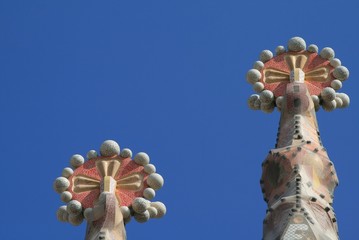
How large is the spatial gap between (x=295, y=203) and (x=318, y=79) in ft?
8.95

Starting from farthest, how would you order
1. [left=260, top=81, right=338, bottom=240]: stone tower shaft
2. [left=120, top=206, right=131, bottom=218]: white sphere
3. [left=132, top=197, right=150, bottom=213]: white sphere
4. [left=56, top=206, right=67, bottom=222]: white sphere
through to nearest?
1. [left=56, top=206, right=67, bottom=222]: white sphere
2. [left=132, top=197, right=150, bottom=213]: white sphere
3. [left=120, top=206, right=131, bottom=218]: white sphere
4. [left=260, top=81, right=338, bottom=240]: stone tower shaft

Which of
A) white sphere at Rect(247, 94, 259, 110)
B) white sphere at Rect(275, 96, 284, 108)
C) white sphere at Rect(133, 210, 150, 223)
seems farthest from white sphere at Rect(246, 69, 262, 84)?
white sphere at Rect(133, 210, 150, 223)

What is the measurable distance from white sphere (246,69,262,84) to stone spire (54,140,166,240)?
1.22m

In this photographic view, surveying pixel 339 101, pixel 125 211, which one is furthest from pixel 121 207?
pixel 339 101

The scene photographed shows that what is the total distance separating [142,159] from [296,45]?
1836 millimetres

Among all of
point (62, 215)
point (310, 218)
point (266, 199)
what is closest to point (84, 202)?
point (62, 215)

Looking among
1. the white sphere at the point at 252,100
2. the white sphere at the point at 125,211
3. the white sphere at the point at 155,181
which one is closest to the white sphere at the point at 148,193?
the white sphere at the point at 155,181

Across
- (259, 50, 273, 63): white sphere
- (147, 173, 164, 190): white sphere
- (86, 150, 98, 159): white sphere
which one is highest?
(259, 50, 273, 63): white sphere

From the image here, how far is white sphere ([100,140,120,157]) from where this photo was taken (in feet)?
38.3

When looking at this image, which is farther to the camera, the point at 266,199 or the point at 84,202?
the point at 84,202

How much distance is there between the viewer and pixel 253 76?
1170 cm

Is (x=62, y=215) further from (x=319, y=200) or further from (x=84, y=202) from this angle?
(x=319, y=200)

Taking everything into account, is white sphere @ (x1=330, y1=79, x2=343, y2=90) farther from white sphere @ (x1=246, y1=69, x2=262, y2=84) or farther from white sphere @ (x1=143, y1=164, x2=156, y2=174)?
white sphere @ (x1=143, y1=164, x2=156, y2=174)

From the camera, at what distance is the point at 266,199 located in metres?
9.82
